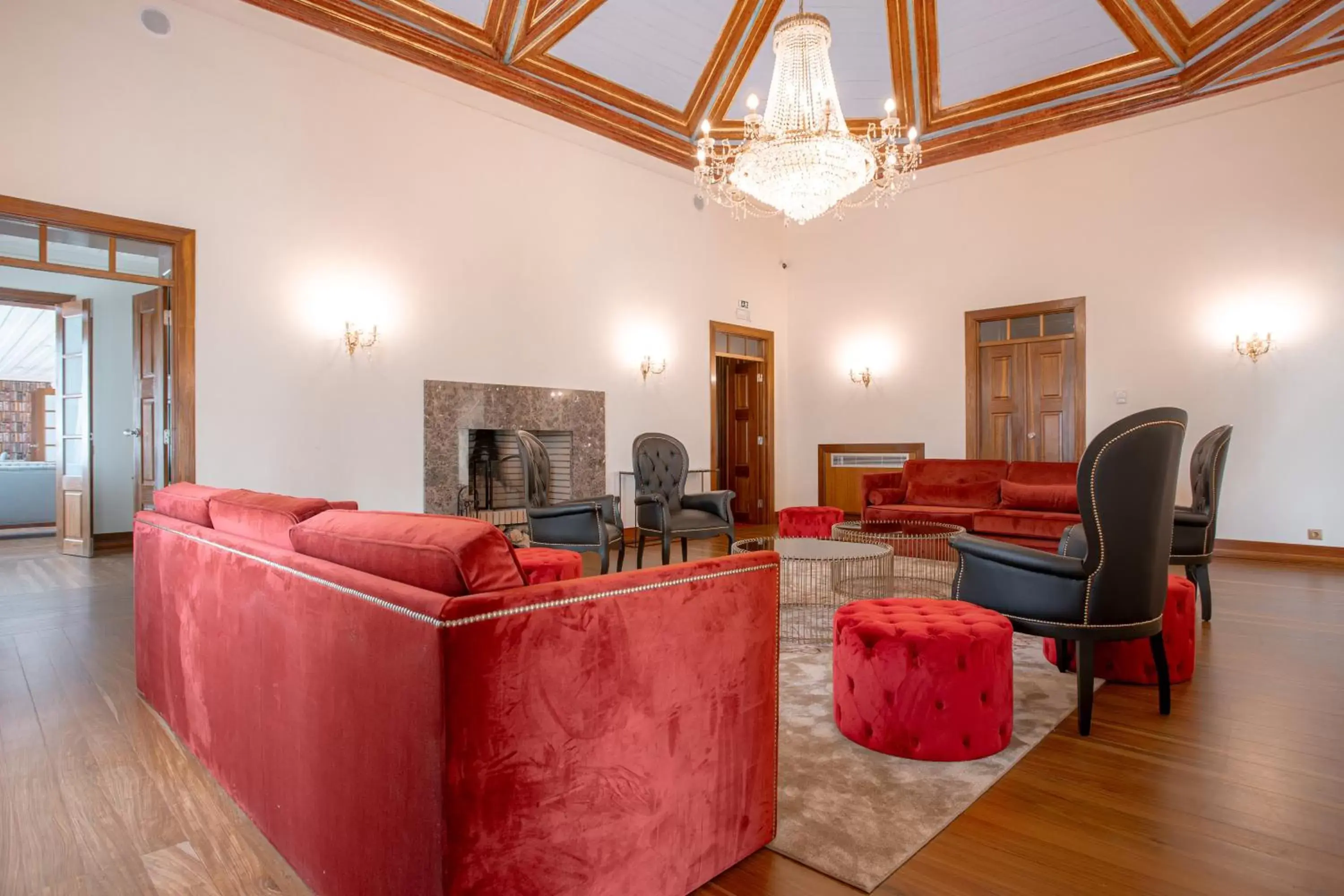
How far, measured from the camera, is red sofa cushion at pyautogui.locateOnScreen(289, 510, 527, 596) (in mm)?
1237

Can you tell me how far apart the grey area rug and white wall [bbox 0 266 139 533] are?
290 inches

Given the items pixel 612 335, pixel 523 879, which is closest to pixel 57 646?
pixel 523 879

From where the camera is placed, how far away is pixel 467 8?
5578 millimetres

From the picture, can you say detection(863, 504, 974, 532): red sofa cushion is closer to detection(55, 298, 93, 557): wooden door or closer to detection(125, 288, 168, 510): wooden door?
detection(125, 288, 168, 510): wooden door

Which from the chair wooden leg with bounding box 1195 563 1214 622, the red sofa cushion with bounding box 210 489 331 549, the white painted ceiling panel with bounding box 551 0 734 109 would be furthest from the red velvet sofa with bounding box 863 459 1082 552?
the red sofa cushion with bounding box 210 489 331 549

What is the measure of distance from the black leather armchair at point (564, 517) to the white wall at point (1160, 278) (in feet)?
15.6

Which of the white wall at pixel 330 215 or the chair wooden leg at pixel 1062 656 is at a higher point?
the white wall at pixel 330 215

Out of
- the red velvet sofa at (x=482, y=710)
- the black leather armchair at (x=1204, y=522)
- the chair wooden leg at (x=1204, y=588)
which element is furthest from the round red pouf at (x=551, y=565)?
the chair wooden leg at (x=1204, y=588)

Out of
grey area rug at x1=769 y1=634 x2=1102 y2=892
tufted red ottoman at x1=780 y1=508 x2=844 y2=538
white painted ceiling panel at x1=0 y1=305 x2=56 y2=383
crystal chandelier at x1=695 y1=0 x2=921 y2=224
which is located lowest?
grey area rug at x1=769 y1=634 x2=1102 y2=892

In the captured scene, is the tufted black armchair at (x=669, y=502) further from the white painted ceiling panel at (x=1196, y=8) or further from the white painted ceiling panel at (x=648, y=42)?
the white painted ceiling panel at (x=1196, y=8)

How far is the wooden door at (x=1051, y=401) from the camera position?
726 centimetres

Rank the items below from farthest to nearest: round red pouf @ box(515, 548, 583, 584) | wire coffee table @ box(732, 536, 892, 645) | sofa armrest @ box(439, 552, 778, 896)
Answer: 1. wire coffee table @ box(732, 536, 892, 645)
2. round red pouf @ box(515, 548, 583, 584)
3. sofa armrest @ box(439, 552, 778, 896)

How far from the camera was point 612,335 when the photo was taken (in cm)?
734

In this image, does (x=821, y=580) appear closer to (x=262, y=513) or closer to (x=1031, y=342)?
(x=262, y=513)
